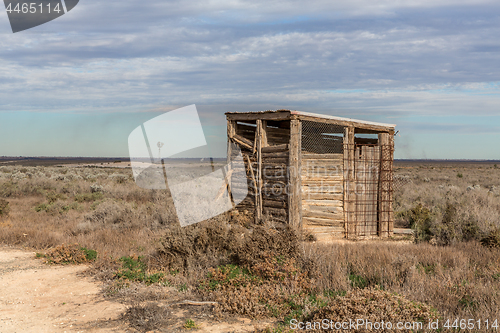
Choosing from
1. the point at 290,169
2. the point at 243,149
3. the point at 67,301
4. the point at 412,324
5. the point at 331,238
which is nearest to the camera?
the point at 412,324

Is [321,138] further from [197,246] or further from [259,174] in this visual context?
[197,246]

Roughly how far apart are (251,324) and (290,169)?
5483mm

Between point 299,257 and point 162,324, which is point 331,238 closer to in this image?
point 299,257

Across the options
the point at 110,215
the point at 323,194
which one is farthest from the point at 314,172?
the point at 110,215

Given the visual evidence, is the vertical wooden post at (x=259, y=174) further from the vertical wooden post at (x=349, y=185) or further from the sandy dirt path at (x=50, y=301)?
the sandy dirt path at (x=50, y=301)

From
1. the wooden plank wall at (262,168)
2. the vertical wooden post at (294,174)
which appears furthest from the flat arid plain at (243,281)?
the wooden plank wall at (262,168)

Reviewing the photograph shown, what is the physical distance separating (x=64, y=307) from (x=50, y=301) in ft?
1.47

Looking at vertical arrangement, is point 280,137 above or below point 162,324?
above

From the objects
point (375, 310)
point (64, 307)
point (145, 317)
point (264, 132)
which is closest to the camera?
point (375, 310)

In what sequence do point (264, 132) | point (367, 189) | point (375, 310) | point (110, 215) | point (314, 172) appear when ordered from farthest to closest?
point (110, 215) < point (367, 189) < point (264, 132) < point (314, 172) < point (375, 310)

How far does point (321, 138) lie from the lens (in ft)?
36.0

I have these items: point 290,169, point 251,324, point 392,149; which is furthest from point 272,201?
point 251,324

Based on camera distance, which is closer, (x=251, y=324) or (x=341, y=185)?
(x=251, y=324)

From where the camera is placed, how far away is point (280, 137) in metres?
11.2
